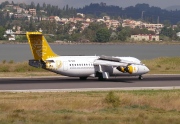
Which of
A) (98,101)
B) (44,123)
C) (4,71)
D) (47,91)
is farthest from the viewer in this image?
(4,71)

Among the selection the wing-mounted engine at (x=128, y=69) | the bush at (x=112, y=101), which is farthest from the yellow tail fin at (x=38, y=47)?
the bush at (x=112, y=101)

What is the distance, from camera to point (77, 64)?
179 feet

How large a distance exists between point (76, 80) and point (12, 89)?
35.8ft

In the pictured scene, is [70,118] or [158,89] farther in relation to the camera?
[158,89]

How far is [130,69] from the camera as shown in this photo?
180ft

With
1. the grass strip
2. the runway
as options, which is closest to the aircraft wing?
the runway

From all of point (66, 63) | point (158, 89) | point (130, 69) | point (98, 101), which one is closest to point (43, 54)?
point (66, 63)

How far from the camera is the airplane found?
53500 mm

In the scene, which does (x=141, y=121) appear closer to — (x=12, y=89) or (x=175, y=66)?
(x=12, y=89)

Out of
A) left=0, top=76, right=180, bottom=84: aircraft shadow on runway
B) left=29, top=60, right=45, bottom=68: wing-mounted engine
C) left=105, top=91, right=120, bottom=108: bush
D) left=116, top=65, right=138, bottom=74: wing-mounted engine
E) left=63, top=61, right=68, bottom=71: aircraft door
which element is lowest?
left=0, top=76, right=180, bottom=84: aircraft shadow on runway

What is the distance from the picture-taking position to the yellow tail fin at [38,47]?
53656mm

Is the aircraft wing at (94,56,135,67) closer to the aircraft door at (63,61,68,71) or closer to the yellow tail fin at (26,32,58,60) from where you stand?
the aircraft door at (63,61,68,71)

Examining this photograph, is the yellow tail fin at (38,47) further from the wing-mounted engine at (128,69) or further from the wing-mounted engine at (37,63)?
the wing-mounted engine at (128,69)

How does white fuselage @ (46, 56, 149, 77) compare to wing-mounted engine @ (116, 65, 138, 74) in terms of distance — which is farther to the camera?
wing-mounted engine @ (116, 65, 138, 74)
